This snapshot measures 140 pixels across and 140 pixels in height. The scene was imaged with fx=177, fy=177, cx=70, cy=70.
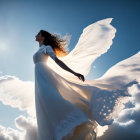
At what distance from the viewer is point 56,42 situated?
4.77 meters

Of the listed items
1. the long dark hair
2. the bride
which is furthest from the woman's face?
the bride

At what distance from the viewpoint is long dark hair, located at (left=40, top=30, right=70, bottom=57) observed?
15.2 ft

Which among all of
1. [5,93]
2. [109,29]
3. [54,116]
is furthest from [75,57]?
[54,116]

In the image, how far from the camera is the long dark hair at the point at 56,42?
182 inches

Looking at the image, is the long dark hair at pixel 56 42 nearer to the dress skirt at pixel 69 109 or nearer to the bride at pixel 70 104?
the bride at pixel 70 104

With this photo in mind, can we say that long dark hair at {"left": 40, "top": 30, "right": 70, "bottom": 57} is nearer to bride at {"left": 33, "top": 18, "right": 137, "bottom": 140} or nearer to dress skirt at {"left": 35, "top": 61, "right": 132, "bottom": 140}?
bride at {"left": 33, "top": 18, "right": 137, "bottom": 140}

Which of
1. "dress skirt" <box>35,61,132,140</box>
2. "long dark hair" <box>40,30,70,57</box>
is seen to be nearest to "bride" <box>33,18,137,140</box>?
"dress skirt" <box>35,61,132,140</box>

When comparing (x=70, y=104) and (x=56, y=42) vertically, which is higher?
(x=56, y=42)

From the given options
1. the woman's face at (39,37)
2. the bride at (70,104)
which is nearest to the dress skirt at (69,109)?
the bride at (70,104)

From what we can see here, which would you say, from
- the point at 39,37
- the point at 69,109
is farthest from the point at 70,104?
the point at 39,37

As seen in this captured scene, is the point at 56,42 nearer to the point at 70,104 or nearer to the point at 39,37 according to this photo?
the point at 39,37

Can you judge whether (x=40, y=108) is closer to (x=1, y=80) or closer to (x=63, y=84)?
(x=63, y=84)

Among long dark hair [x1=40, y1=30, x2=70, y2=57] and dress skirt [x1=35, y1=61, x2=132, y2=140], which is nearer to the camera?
dress skirt [x1=35, y1=61, x2=132, y2=140]

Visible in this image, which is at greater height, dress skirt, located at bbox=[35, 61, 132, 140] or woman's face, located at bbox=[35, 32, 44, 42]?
woman's face, located at bbox=[35, 32, 44, 42]
